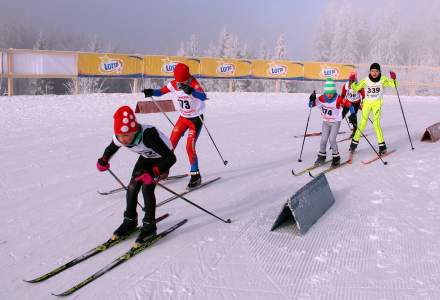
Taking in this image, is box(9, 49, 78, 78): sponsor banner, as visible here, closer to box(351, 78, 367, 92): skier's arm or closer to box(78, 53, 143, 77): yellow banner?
box(78, 53, 143, 77): yellow banner

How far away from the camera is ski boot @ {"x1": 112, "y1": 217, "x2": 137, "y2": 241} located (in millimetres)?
4745

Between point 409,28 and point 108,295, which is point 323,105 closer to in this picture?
point 108,295

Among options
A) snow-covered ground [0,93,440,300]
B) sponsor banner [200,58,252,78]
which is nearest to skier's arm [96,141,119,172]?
snow-covered ground [0,93,440,300]

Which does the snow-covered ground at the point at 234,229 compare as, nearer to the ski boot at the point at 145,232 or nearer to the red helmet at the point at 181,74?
the ski boot at the point at 145,232

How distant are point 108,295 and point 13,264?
4.09ft

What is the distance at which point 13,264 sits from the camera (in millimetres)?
4289

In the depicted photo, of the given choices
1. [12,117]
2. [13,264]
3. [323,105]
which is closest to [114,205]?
[13,264]

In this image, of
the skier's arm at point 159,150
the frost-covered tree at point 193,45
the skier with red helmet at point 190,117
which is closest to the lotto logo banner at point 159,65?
the skier with red helmet at point 190,117

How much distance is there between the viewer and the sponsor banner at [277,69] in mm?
22938

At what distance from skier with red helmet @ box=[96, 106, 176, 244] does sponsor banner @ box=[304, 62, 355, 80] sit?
20733 mm

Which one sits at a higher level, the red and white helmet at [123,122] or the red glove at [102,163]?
the red and white helmet at [123,122]

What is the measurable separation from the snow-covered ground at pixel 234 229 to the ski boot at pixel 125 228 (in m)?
0.19

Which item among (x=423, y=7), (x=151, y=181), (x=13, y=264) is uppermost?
(x=423, y=7)

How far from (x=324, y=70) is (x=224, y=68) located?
6.34 metres
